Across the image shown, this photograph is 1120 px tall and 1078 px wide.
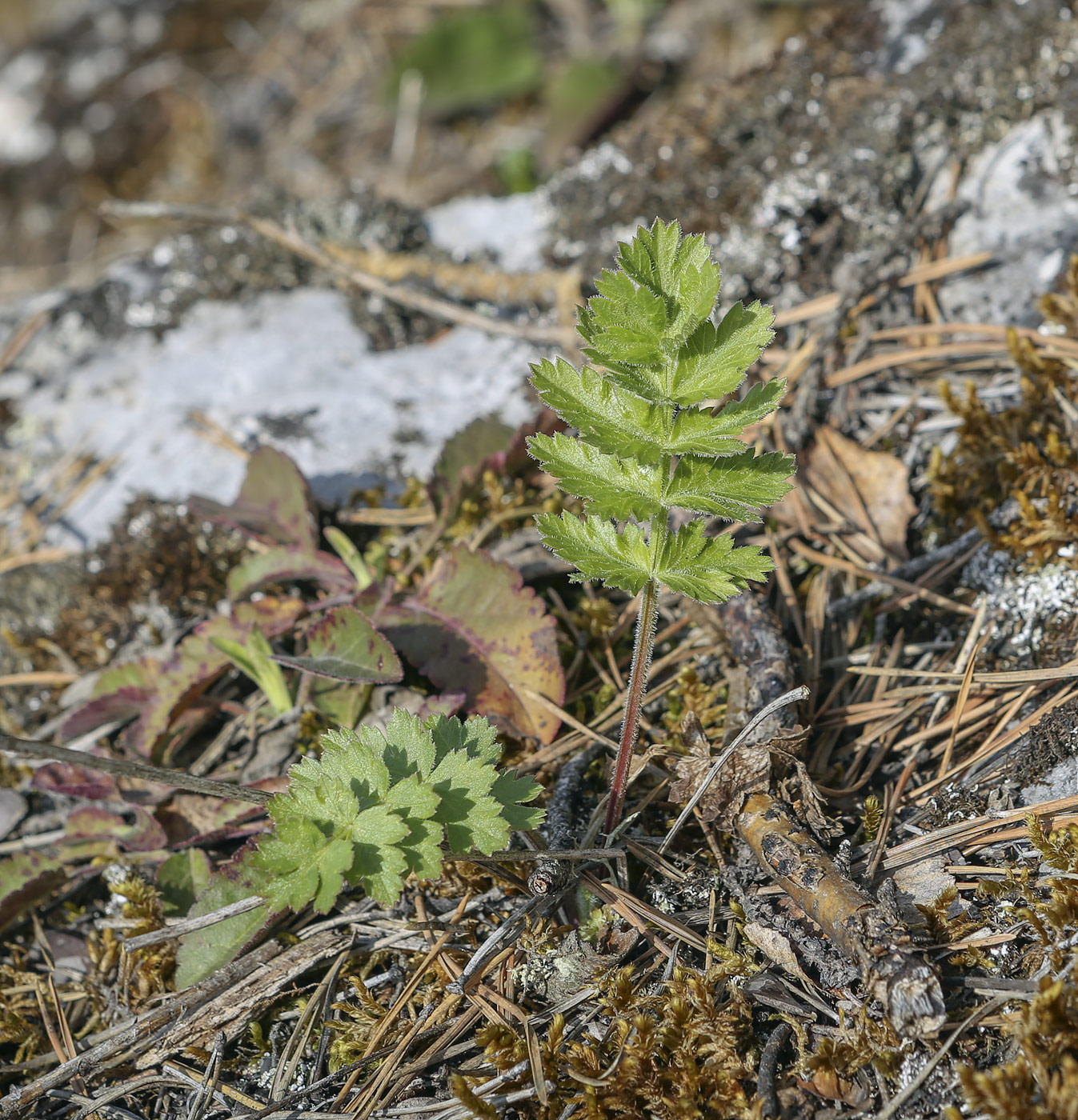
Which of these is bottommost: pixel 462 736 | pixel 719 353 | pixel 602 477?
pixel 462 736

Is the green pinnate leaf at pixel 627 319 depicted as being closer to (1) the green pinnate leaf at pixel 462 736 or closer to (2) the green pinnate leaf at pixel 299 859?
(1) the green pinnate leaf at pixel 462 736

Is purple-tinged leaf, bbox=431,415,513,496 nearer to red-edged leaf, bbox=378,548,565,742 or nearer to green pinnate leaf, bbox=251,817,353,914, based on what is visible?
red-edged leaf, bbox=378,548,565,742

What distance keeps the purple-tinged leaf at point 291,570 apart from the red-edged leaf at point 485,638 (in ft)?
1.14

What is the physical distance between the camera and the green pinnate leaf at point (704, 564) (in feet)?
6.15

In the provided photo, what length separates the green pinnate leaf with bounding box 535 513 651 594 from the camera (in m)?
1.89

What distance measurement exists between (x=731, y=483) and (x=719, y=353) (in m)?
0.28

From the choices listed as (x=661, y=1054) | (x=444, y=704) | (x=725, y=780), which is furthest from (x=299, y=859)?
(x=725, y=780)

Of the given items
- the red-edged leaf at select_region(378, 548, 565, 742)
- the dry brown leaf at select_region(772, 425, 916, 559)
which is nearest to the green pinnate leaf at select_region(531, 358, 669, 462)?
the red-edged leaf at select_region(378, 548, 565, 742)

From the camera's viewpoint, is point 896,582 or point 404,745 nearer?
point 404,745

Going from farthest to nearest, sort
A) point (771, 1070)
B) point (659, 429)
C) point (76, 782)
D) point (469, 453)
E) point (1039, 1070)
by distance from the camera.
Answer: point (469, 453), point (76, 782), point (659, 429), point (771, 1070), point (1039, 1070)

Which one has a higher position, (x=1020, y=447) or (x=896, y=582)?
(x=1020, y=447)

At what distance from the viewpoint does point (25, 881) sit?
2455 mm

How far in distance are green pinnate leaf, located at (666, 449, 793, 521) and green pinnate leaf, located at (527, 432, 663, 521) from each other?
54 mm

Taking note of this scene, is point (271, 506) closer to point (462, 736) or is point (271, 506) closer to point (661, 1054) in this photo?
point (462, 736)
